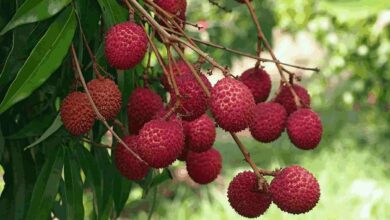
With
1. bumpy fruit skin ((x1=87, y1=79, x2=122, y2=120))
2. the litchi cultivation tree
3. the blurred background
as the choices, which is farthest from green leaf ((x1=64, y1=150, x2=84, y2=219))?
the blurred background

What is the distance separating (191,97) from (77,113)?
5.8 inches

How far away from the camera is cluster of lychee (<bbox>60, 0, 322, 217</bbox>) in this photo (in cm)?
83

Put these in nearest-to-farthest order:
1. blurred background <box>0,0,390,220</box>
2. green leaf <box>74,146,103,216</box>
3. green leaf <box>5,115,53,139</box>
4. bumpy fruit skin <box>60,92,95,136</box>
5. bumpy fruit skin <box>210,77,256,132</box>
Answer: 1. bumpy fruit skin <box>210,77,256,132</box>
2. bumpy fruit skin <box>60,92,95,136</box>
3. green leaf <box>5,115,53,139</box>
4. green leaf <box>74,146,103,216</box>
5. blurred background <box>0,0,390,220</box>

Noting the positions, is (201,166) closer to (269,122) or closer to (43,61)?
(269,122)

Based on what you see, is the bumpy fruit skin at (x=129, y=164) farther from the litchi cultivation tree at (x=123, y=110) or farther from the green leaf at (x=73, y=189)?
the green leaf at (x=73, y=189)

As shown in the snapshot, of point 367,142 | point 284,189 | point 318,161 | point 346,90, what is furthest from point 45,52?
point 346,90

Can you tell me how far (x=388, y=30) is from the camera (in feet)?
13.7

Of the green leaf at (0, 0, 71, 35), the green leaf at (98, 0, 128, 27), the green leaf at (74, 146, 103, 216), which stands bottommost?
the green leaf at (74, 146, 103, 216)

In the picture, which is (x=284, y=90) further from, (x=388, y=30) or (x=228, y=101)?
(x=388, y=30)

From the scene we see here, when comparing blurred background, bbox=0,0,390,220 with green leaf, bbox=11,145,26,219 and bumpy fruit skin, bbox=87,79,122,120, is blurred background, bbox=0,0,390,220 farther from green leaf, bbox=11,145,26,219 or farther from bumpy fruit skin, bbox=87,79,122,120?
bumpy fruit skin, bbox=87,79,122,120

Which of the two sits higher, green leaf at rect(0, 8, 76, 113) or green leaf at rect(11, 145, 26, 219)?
green leaf at rect(0, 8, 76, 113)

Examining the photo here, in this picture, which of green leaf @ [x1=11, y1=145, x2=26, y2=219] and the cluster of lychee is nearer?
the cluster of lychee

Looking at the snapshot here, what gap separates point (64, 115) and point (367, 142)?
11.2 ft

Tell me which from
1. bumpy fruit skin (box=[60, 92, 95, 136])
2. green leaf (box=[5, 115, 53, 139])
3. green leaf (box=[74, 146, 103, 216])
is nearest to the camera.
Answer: bumpy fruit skin (box=[60, 92, 95, 136])
